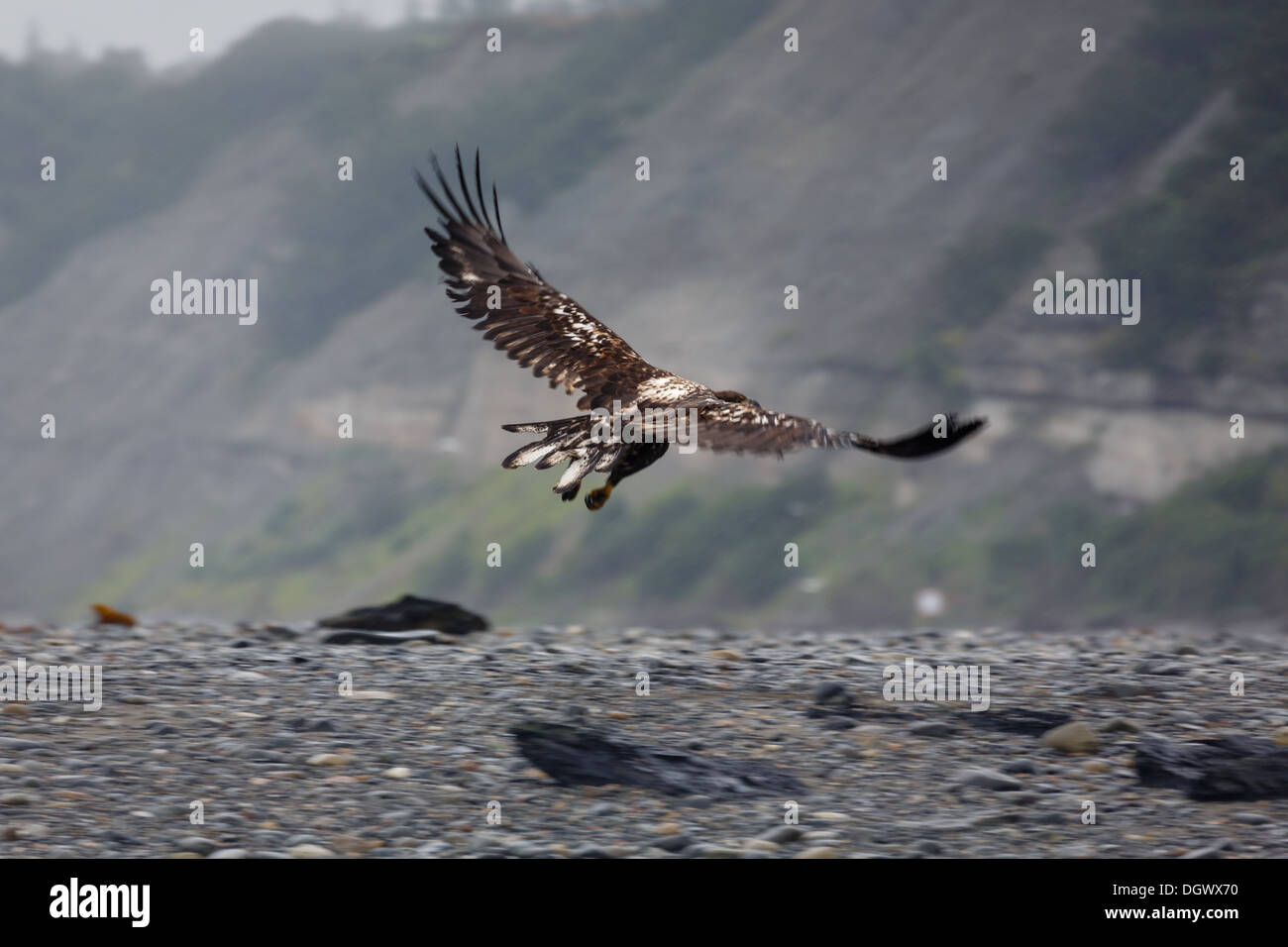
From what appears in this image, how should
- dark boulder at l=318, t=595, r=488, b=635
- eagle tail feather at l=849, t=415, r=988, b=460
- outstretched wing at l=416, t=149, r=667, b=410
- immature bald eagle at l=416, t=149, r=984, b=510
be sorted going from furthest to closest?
dark boulder at l=318, t=595, r=488, b=635
outstretched wing at l=416, t=149, r=667, b=410
immature bald eagle at l=416, t=149, r=984, b=510
eagle tail feather at l=849, t=415, r=988, b=460

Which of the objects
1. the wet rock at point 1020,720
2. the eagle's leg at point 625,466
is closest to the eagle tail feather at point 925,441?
the eagle's leg at point 625,466

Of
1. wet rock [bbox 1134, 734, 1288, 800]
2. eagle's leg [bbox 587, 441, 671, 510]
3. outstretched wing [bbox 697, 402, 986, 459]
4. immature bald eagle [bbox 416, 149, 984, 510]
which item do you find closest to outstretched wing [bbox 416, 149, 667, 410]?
immature bald eagle [bbox 416, 149, 984, 510]

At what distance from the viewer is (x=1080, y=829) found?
9.19 metres

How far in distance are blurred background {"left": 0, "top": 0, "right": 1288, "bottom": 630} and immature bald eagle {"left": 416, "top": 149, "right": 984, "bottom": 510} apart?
160 feet

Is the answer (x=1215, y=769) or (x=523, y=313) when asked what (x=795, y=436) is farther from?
(x=523, y=313)

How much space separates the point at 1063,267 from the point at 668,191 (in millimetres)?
22862

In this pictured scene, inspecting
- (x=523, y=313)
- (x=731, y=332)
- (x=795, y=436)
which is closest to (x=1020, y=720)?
(x=795, y=436)

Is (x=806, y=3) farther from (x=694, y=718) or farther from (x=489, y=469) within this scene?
(x=694, y=718)

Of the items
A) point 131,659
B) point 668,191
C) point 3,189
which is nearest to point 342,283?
point 668,191

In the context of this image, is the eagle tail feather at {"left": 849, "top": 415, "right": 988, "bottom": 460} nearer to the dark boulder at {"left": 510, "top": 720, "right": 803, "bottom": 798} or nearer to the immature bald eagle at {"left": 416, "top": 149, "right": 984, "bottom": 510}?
the immature bald eagle at {"left": 416, "top": 149, "right": 984, "bottom": 510}

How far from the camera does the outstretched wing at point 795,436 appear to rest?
8.41 meters

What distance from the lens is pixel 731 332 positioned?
73.3 metres

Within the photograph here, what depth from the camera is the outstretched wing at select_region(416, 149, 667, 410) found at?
11.5 m

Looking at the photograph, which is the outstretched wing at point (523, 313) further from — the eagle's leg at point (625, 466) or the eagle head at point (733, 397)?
the eagle head at point (733, 397)
